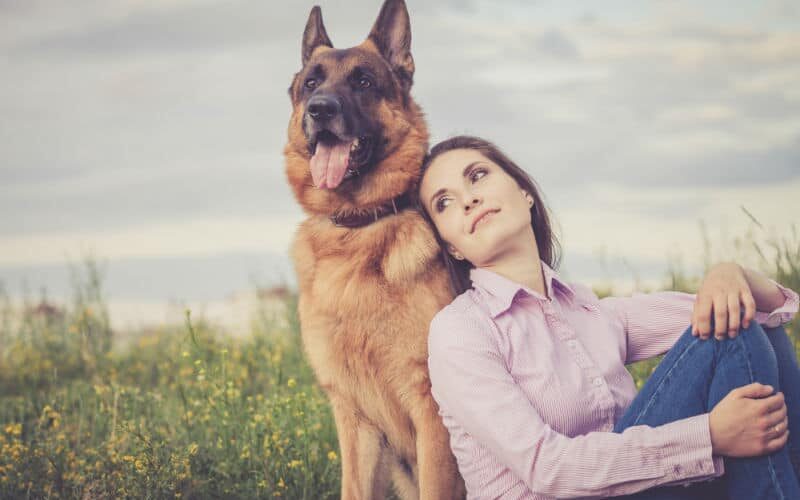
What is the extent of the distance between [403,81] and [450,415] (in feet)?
5.46

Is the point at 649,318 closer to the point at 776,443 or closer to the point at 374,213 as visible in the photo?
the point at 776,443

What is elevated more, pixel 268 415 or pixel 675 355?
pixel 675 355

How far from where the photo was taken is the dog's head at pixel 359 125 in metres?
3.26

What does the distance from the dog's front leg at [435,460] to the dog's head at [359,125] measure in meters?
0.95

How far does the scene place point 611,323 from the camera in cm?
277

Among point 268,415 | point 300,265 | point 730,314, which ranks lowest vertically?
point 268,415

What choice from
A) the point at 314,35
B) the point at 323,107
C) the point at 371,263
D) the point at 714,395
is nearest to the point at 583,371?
the point at 714,395

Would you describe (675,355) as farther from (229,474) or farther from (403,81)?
(229,474)

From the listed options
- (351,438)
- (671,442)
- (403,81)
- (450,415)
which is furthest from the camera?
(403,81)

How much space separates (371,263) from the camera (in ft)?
9.96

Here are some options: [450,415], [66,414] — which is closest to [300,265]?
[450,415]

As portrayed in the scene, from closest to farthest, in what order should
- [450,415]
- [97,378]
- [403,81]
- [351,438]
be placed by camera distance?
[450,415], [351,438], [403,81], [97,378]

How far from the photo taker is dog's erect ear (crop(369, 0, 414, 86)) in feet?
11.8

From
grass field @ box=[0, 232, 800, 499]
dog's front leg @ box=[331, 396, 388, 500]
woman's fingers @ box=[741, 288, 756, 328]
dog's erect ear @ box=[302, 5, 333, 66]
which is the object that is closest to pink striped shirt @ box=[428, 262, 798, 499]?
woman's fingers @ box=[741, 288, 756, 328]
